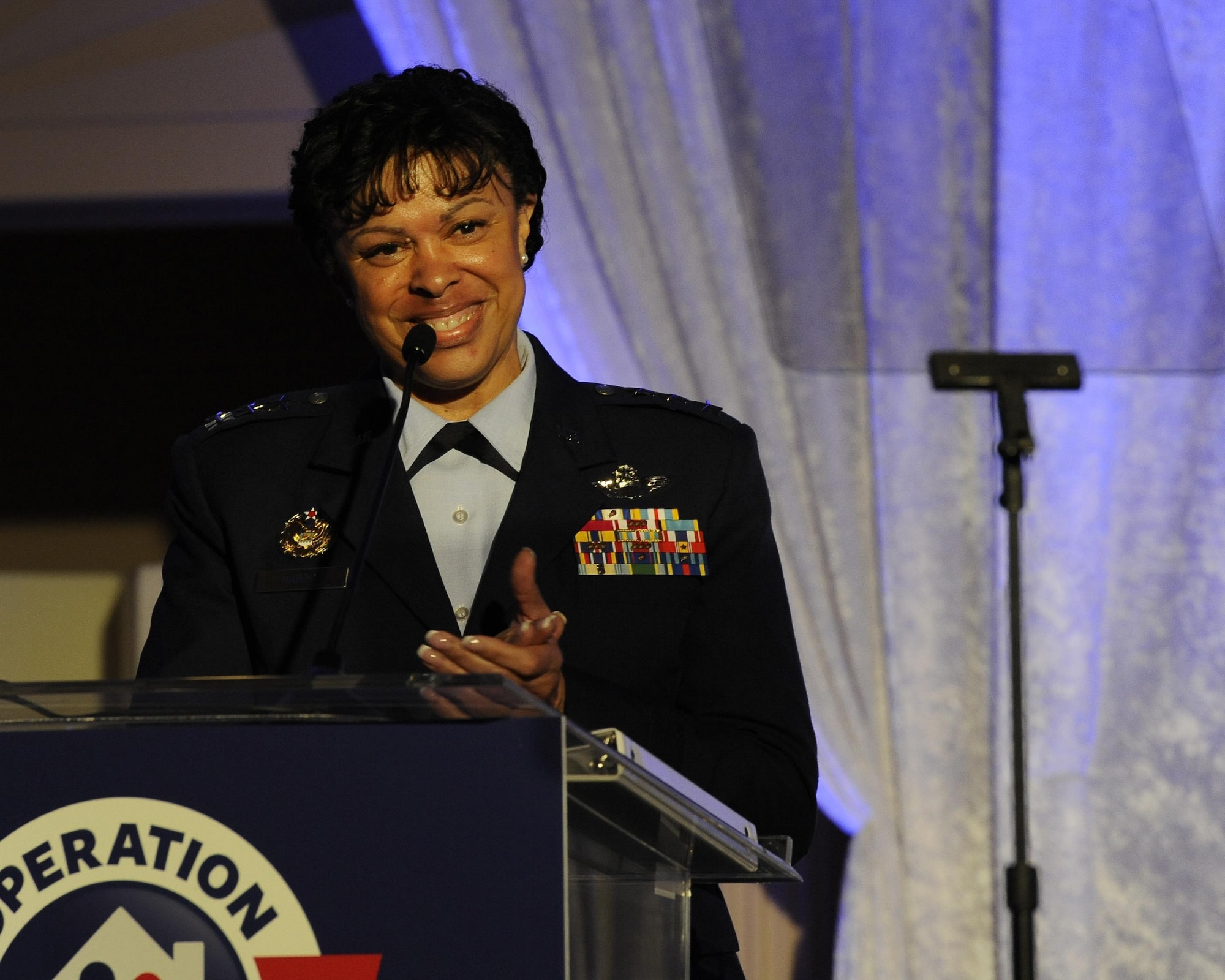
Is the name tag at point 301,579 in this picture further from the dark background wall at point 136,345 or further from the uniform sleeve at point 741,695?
the dark background wall at point 136,345

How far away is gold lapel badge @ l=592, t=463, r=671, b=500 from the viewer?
1.57 metres

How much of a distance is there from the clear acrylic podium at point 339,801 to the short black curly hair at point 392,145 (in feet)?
2.58

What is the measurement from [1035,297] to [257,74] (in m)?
1.56

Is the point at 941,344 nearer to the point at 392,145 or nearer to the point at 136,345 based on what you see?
the point at 392,145

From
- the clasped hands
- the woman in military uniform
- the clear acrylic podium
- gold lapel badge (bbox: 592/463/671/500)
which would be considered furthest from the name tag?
the clear acrylic podium

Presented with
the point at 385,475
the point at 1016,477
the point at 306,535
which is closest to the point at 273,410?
the point at 306,535

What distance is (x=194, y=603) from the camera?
151 centimetres

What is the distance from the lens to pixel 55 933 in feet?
2.69

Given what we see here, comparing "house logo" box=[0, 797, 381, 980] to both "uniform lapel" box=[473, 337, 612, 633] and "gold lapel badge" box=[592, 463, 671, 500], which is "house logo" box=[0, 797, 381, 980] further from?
"gold lapel badge" box=[592, 463, 671, 500]

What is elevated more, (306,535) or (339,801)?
(306,535)

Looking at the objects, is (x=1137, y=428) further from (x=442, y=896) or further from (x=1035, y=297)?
(x=442, y=896)

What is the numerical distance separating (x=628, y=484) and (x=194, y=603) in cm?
46

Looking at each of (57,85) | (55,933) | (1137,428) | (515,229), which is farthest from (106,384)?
(55,933)

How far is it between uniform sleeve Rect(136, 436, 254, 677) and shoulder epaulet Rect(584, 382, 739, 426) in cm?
44
